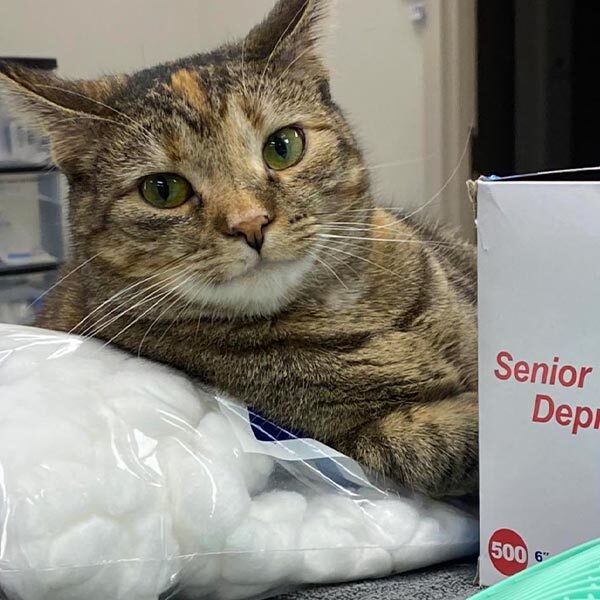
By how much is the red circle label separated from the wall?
1.01 m

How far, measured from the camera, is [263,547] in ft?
2.30

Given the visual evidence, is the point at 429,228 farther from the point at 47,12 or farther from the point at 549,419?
the point at 47,12

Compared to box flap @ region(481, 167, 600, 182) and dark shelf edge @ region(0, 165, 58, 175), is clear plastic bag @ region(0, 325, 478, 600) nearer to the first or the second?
box flap @ region(481, 167, 600, 182)

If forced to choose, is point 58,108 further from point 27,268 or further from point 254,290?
point 27,268

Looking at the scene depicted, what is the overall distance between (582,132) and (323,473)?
1.58 meters

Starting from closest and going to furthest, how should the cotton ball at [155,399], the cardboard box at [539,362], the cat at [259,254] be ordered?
the cardboard box at [539,362], the cotton ball at [155,399], the cat at [259,254]

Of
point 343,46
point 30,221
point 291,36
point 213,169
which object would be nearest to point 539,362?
point 213,169

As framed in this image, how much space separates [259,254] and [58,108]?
0.29m

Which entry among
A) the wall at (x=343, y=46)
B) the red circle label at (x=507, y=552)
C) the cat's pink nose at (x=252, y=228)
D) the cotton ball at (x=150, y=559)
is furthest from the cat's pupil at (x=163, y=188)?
the wall at (x=343, y=46)

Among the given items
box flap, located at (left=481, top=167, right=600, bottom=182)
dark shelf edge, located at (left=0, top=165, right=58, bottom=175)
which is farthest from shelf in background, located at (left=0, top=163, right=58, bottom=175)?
box flap, located at (left=481, top=167, right=600, bottom=182)

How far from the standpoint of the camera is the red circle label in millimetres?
687

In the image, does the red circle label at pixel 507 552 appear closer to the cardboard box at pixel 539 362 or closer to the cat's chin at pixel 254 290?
the cardboard box at pixel 539 362

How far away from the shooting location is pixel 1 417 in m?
0.69

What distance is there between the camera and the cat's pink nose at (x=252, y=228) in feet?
2.66
